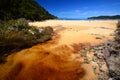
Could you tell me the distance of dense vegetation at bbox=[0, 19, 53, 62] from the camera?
845 cm

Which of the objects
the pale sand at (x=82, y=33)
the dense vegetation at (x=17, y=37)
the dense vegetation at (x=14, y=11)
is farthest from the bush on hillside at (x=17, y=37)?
the dense vegetation at (x=14, y=11)

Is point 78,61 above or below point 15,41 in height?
below

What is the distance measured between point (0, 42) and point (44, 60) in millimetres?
2507

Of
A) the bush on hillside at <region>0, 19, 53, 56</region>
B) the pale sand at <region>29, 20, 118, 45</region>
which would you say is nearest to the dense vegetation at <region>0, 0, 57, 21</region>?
the pale sand at <region>29, 20, 118, 45</region>

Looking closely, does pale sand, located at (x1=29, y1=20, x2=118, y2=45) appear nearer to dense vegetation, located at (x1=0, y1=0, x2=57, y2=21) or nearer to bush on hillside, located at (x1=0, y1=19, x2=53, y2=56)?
bush on hillside, located at (x1=0, y1=19, x2=53, y2=56)

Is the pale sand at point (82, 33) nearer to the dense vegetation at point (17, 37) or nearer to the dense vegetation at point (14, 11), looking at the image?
the dense vegetation at point (17, 37)

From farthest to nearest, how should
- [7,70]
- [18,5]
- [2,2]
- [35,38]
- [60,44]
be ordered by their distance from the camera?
[18,5] → [2,2] → [35,38] → [60,44] → [7,70]

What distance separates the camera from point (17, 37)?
8922 millimetres

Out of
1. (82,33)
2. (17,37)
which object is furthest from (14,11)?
(17,37)

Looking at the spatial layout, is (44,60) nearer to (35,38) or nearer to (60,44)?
(60,44)

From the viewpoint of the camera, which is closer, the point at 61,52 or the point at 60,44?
the point at 61,52

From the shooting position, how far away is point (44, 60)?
24.9 feet

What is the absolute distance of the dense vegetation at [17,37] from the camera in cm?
845

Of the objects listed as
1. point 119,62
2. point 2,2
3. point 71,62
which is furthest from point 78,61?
point 2,2
